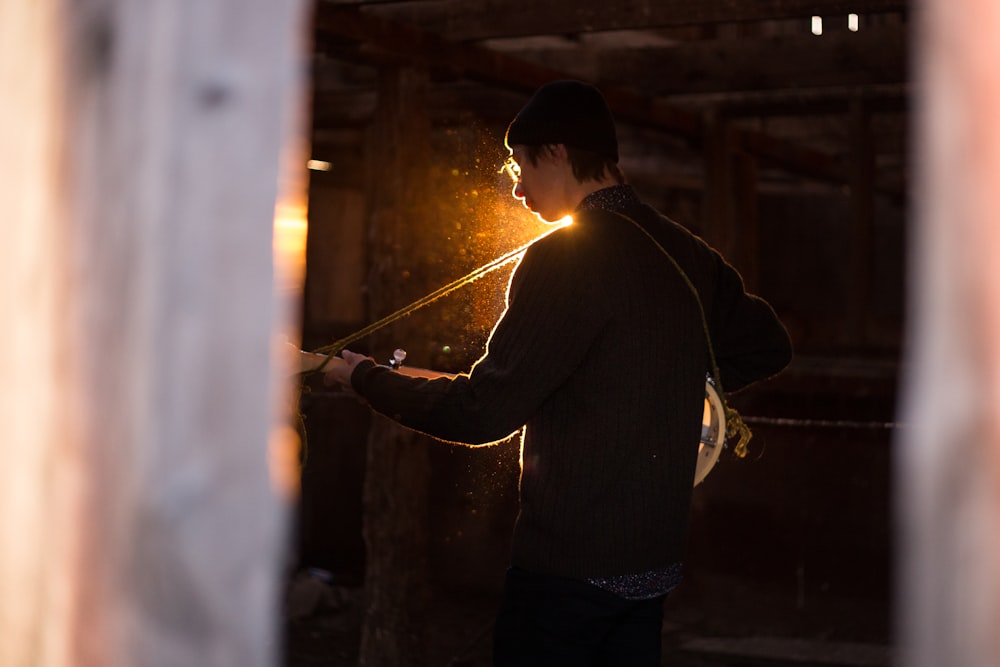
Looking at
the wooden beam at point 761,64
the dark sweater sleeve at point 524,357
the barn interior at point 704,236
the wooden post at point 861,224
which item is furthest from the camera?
the wooden post at point 861,224

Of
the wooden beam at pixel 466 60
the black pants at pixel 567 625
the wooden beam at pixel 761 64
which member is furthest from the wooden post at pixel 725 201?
the black pants at pixel 567 625

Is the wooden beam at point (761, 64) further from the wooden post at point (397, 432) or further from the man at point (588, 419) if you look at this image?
the man at point (588, 419)

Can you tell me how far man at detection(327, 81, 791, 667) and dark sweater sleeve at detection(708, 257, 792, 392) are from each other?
0.20 m

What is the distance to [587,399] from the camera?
240 centimetres

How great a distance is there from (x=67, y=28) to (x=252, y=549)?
50 centimetres

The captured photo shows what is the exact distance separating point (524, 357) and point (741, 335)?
66 centimetres

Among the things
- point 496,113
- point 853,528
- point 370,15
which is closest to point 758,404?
point 853,528

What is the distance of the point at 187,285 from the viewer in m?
1.09

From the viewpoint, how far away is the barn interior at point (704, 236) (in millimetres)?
5027

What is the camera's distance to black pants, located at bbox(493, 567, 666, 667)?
2383 mm

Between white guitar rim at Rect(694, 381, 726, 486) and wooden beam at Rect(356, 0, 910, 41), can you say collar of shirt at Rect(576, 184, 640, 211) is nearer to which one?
white guitar rim at Rect(694, 381, 726, 486)

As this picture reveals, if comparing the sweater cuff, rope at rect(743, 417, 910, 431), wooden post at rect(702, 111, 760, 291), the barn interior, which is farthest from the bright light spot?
wooden post at rect(702, 111, 760, 291)

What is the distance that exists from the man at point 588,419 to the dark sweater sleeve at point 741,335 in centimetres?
20

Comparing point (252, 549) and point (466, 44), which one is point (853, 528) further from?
point (252, 549)
